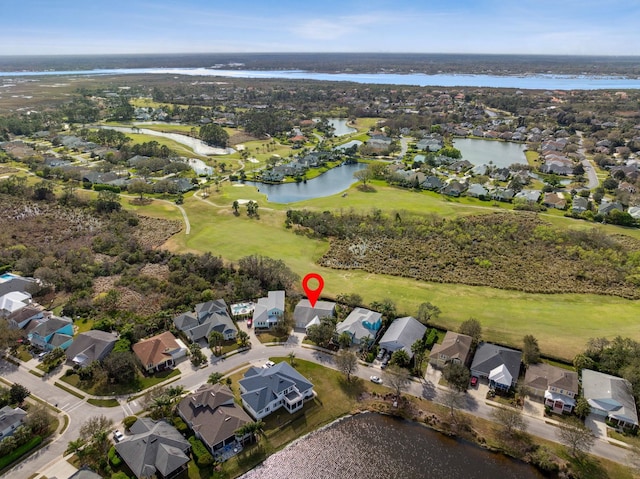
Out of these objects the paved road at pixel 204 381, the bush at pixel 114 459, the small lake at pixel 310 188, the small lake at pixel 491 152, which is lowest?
the paved road at pixel 204 381

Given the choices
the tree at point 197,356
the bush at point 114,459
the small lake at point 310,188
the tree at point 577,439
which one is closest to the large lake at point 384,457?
the tree at point 577,439

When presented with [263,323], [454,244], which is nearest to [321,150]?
[454,244]

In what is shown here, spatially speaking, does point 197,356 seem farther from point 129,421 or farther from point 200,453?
point 200,453

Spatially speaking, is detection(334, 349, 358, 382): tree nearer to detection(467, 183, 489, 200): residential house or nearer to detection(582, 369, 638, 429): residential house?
detection(582, 369, 638, 429): residential house

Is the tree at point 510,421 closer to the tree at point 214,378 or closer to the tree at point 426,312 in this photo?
the tree at point 426,312

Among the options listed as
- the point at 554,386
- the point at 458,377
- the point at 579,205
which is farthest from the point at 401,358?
the point at 579,205

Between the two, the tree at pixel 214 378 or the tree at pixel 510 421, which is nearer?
the tree at pixel 510 421

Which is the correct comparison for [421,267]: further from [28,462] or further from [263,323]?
[28,462]
